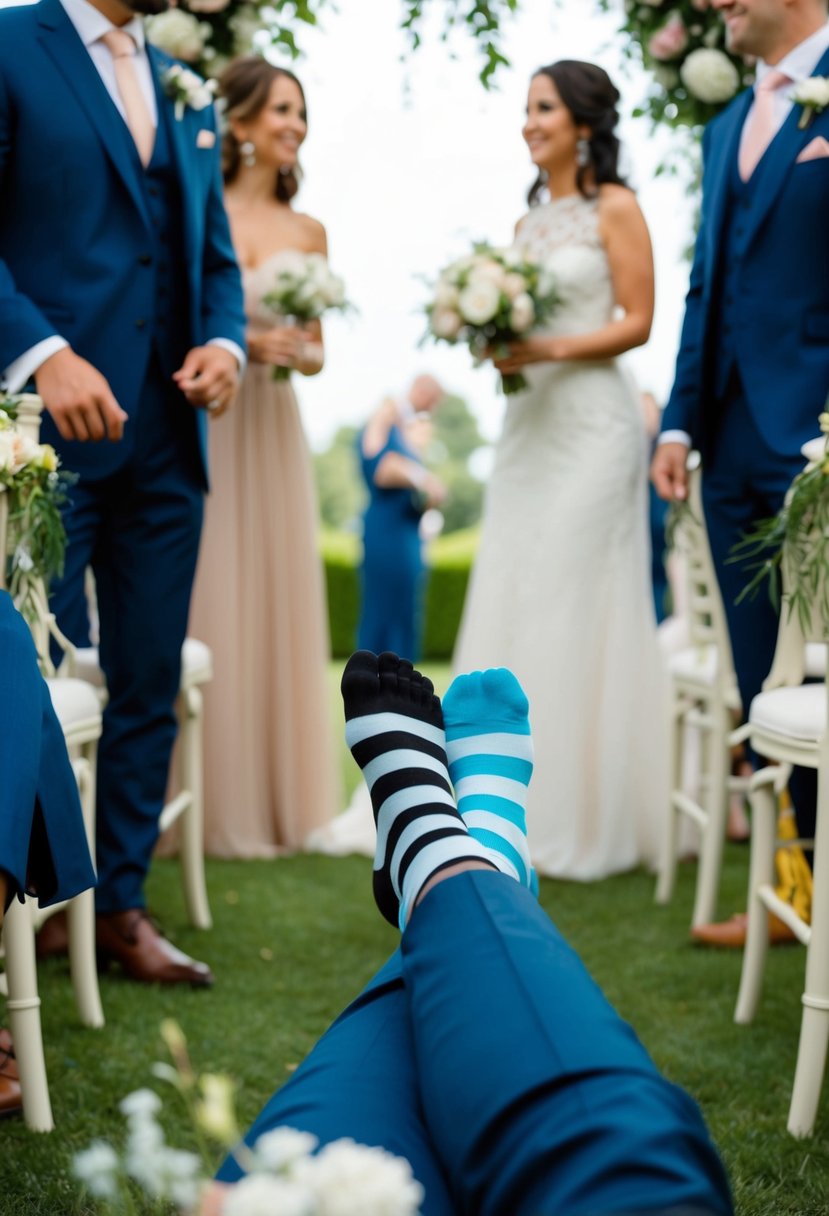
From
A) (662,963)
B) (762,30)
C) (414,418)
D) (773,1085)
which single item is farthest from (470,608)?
(414,418)

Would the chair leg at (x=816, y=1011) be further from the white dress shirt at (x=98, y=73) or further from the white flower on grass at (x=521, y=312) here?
the white flower on grass at (x=521, y=312)

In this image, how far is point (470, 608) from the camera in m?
4.72

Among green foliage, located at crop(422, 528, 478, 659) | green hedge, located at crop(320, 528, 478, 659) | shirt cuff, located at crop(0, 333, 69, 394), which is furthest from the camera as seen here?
green foliage, located at crop(422, 528, 478, 659)

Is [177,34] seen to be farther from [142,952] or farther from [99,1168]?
[99,1168]

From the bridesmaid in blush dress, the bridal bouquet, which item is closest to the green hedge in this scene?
the bridesmaid in blush dress

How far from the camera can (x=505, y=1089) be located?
105cm

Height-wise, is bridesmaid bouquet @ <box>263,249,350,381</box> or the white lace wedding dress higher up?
bridesmaid bouquet @ <box>263,249,350,381</box>

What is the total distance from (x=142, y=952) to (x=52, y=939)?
12.7 inches

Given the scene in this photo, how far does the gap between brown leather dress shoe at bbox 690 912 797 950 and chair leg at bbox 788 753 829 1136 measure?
1180 millimetres

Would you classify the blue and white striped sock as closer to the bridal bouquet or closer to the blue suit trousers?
the blue suit trousers

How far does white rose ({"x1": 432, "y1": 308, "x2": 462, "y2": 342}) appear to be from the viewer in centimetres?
436

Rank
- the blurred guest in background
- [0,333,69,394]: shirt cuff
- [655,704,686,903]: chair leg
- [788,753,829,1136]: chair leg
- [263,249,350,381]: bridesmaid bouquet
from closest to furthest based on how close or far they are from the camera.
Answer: [788,753,829,1136]: chair leg < [0,333,69,394]: shirt cuff < [655,704,686,903]: chair leg < [263,249,350,381]: bridesmaid bouquet < the blurred guest in background

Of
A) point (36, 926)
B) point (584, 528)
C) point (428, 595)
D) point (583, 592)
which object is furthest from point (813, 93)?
point (428, 595)

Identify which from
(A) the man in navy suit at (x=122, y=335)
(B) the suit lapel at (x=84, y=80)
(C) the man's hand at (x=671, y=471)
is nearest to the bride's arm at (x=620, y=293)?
(C) the man's hand at (x=671, y=471)
